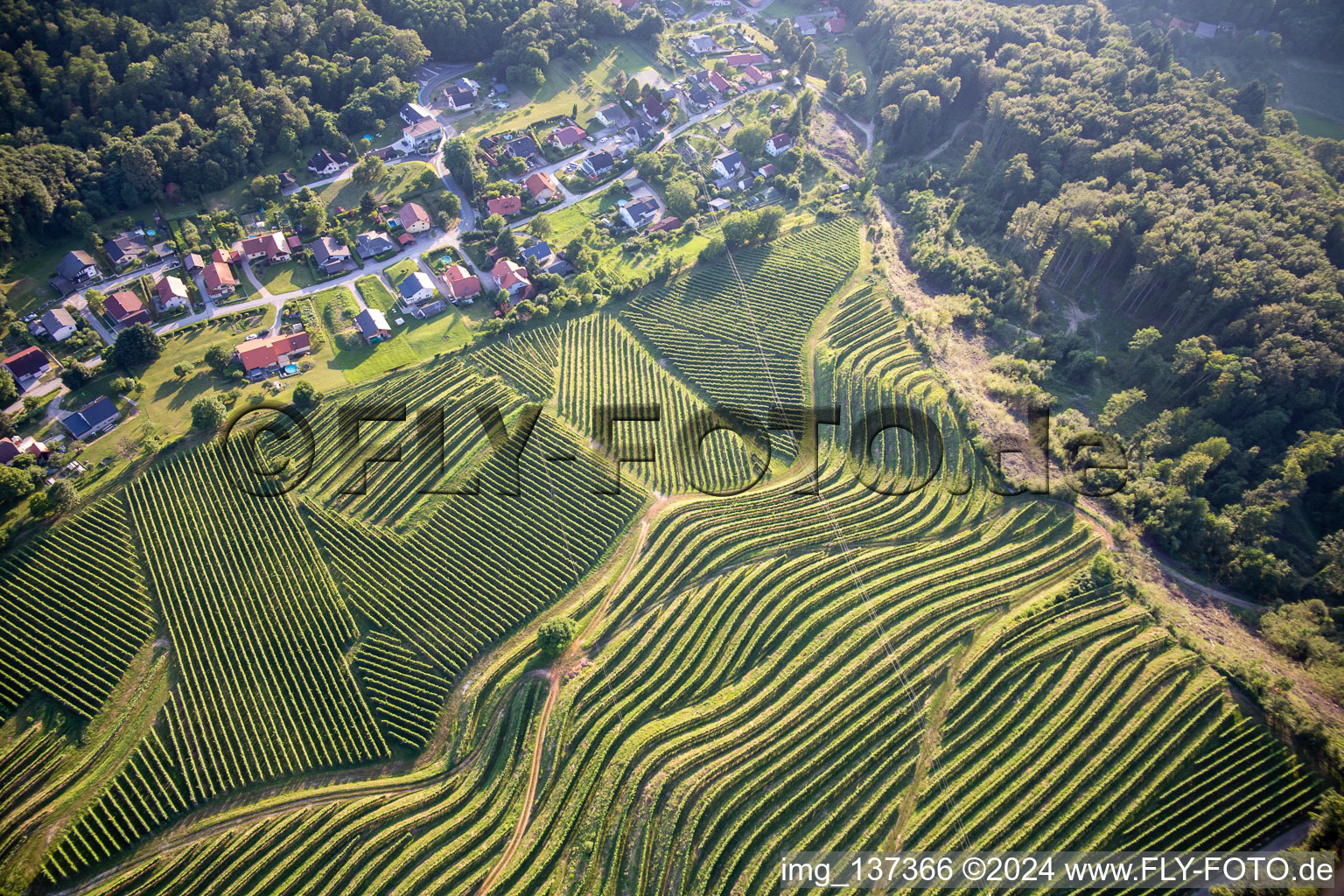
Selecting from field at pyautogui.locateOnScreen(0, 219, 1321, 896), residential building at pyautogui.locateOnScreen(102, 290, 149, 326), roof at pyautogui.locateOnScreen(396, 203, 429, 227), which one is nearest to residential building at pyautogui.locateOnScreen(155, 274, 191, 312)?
residential building at pyautogui.locateOnScreen(102, 290, 149, 326)

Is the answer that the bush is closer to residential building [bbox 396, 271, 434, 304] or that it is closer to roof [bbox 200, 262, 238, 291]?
A: residential building [bbox 396, 271, 434, 304]

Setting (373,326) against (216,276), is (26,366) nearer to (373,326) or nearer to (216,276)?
(216,276)

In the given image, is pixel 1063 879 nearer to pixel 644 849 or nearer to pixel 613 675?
pixel 644 849

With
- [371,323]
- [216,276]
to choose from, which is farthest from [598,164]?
[216,276]

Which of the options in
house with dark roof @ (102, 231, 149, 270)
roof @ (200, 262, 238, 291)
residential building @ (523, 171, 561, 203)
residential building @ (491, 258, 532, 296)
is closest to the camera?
roof @ (200, 262, 238, 291)

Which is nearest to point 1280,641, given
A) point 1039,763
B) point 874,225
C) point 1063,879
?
point 1039,763
